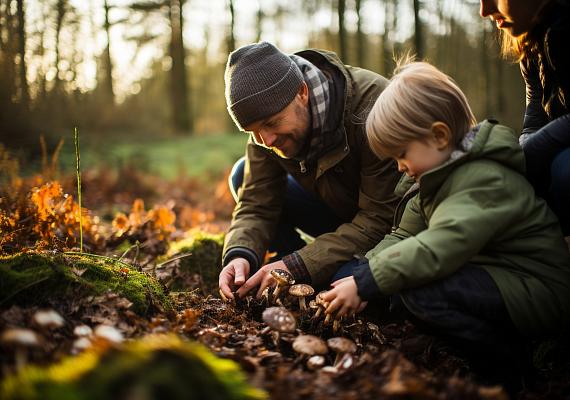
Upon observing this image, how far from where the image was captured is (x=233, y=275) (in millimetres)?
3389

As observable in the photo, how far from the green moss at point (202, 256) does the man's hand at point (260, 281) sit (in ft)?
3.25

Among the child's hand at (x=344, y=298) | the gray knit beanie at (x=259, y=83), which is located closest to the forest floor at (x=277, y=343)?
the child's hand at (x=344, y=298)

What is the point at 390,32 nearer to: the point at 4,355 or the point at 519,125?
the point at 519,125

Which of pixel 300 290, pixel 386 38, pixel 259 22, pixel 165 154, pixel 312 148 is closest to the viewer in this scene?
pixel 300 290

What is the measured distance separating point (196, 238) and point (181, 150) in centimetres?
1346

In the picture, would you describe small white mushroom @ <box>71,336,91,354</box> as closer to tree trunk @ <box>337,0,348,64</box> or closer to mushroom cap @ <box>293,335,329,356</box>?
mushroom cap @ <box>293,335,329,356</box>

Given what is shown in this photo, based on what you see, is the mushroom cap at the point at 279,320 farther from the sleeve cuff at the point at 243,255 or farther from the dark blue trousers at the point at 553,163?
the dark blue trousers at the point at 553,163

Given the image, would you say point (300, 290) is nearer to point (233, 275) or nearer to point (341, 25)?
point (233, 275)

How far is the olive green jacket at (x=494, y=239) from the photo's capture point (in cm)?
227

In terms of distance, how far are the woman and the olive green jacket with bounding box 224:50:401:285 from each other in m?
0.99

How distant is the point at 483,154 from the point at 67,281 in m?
2.34

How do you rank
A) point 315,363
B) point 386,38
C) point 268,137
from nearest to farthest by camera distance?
point 315,363
point 268,137
point 386,38

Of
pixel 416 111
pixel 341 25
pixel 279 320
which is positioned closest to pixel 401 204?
pixel 416 111

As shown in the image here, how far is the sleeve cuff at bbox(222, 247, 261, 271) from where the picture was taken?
3.59m
